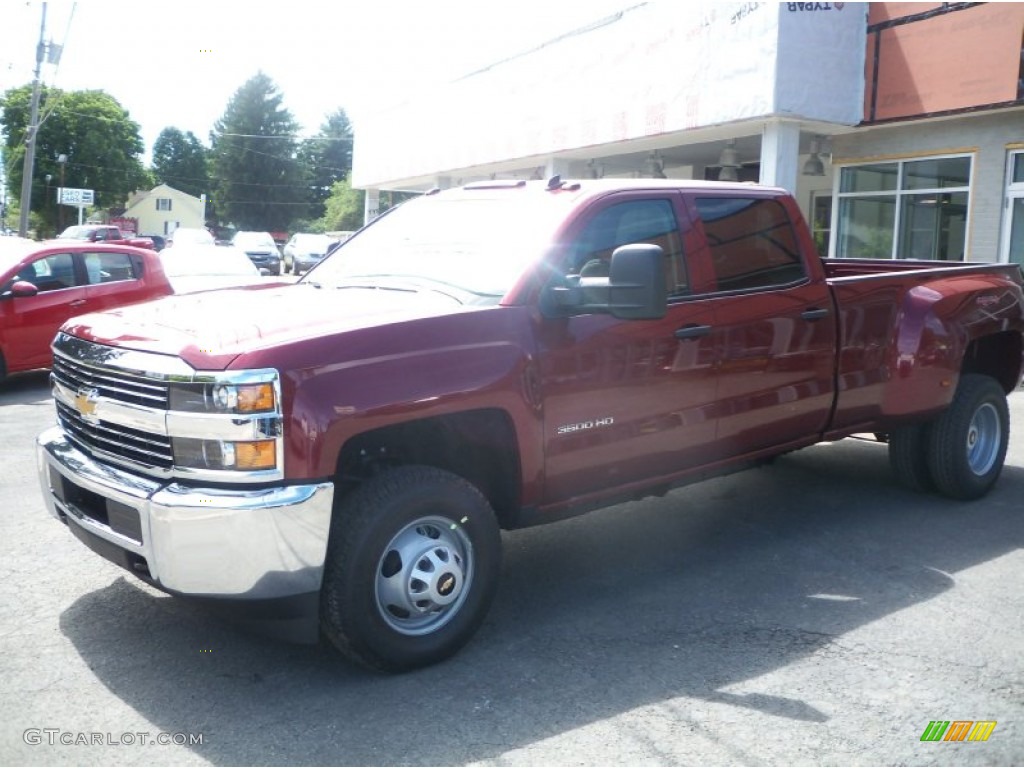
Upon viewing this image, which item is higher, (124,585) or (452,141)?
(452,141)

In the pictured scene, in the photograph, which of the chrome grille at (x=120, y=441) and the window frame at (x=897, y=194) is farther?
the window frame at (x=897, y=194)

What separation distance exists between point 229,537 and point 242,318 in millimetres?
987

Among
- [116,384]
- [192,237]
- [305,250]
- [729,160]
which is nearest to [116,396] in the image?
[116,384]

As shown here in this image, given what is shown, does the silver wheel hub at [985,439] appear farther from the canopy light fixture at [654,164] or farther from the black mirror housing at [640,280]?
the canopy light fixture at [654,164]

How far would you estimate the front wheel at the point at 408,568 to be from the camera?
3828 millimetres

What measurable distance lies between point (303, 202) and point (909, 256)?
2920 inches

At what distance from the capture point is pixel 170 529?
142 inches

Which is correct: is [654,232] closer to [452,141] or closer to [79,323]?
[79,323]

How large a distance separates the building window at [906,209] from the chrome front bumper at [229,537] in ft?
43.0

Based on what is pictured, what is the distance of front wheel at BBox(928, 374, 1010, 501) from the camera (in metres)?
6.55

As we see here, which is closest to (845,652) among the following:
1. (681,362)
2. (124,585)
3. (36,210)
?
(681,362)

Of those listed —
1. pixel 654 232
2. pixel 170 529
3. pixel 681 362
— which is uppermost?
pixel 654 232

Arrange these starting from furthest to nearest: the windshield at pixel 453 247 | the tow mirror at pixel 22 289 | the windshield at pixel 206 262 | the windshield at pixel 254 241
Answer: the windshield at pixel 254 241 → the windshield at pixel 206 262 → the tow mirror at pixel 22 289 → the windshield at pixel 453 247

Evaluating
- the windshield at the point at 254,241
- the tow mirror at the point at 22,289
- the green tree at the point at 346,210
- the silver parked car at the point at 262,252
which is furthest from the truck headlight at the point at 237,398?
the green tree at the point at 346,210
